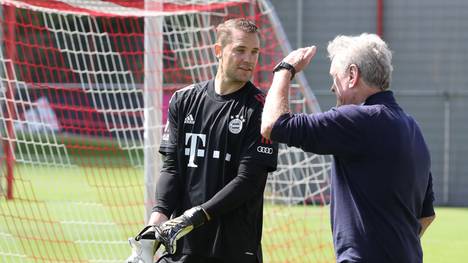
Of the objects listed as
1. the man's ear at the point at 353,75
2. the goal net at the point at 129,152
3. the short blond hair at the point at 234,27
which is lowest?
the goal net at the point at 129,152

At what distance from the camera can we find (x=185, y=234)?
4.21 m

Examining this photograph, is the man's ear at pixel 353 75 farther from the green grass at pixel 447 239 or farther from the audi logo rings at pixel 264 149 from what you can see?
the green grass at pixel 447 239

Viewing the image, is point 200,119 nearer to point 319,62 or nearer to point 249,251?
point 249,251

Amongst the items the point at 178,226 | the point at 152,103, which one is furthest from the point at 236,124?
the point at 152,103

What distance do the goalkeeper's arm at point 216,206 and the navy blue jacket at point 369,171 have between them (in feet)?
2.26

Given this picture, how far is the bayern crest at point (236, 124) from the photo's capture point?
4.28 meters

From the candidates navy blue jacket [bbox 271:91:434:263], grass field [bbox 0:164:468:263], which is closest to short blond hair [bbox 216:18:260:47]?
navy blue jacket [bbox 271:91:434:263]

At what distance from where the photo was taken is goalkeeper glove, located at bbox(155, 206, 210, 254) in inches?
160

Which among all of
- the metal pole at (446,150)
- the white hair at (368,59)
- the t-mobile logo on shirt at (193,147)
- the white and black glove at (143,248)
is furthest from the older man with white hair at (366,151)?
the metal pole at (446,150)

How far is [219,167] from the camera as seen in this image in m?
4.28

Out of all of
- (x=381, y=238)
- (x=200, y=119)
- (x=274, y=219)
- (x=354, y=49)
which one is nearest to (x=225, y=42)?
(x=200, y=119)

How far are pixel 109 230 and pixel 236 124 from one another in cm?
530

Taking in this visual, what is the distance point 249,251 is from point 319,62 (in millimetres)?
9598

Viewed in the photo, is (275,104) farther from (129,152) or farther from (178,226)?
(129,152)
